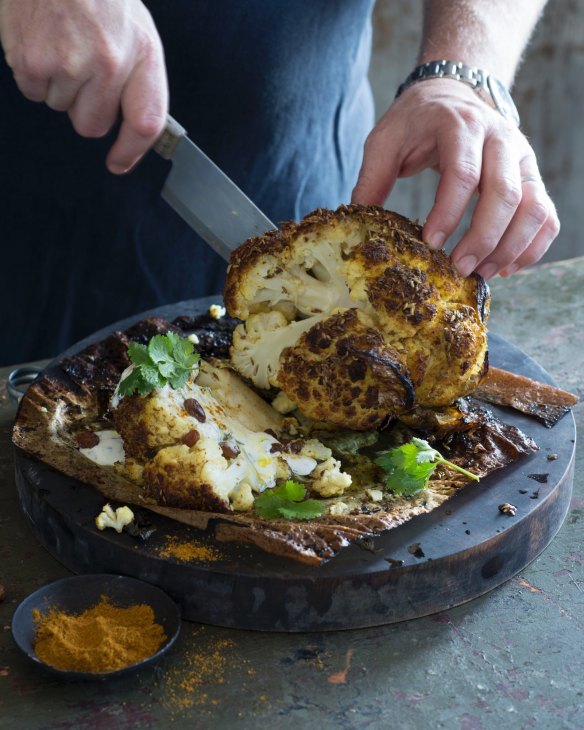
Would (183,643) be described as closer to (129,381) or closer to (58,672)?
(58,672)

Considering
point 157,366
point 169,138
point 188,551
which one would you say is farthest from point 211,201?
point 188,551

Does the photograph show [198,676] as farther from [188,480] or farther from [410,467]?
[410,467]

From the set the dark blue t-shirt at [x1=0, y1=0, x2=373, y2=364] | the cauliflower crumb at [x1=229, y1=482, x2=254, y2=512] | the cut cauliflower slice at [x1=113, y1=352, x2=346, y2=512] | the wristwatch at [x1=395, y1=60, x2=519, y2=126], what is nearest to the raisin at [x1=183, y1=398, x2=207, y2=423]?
the cut cauliflower slice at [x1=113, y1=352, x2=346, y2=512]

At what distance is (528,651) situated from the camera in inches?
55.7

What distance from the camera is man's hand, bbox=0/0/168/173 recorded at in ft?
5.76

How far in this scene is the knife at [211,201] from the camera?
2008 millimetres

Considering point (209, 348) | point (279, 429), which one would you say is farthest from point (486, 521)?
point (209, 348)

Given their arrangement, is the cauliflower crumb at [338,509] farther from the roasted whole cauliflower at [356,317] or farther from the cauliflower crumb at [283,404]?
the cauliflower crumb at [283,404]

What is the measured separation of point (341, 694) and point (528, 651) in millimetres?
298

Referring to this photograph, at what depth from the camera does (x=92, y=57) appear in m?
Answer: 1.77

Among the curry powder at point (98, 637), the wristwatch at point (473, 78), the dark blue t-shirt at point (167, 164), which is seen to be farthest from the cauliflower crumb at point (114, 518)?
the dark blue t-shirt at point (167, 164)

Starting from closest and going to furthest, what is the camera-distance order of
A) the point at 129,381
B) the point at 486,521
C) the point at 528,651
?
the point at 528,651
the point at 486,521
the point at 129,381

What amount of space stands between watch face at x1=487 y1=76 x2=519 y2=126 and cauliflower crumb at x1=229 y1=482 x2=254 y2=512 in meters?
1.09

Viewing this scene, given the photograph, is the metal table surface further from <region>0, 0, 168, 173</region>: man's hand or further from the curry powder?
<region>0, 0, 168, 173</region>: man's hand
